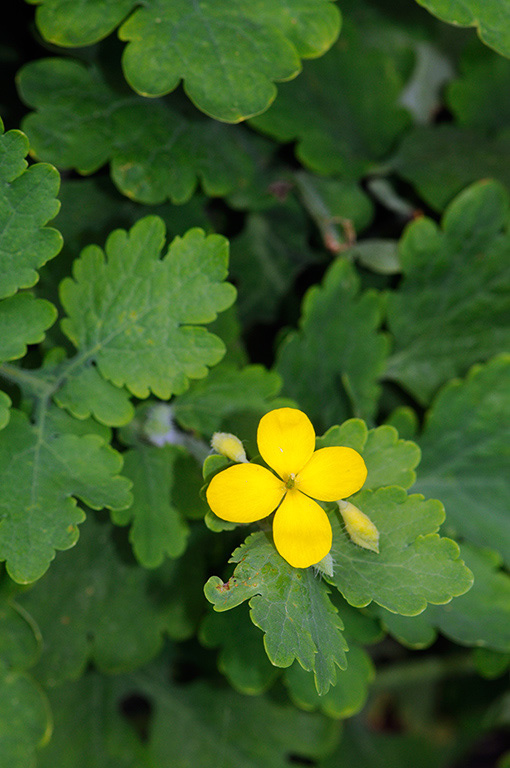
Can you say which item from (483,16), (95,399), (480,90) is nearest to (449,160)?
(480,90)

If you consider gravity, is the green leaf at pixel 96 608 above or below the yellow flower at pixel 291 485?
below

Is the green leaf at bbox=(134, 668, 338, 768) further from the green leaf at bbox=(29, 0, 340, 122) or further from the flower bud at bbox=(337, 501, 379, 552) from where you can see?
the green leaf at bbox=(29, 0, 340, 122)

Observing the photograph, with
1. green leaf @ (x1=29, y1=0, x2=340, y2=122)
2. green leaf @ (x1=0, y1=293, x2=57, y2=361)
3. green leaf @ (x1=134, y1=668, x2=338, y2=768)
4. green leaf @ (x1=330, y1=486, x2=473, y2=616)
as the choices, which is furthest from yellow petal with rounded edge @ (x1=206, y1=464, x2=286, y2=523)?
green leaf @ (x1=134, y1=668, x2=338, y2=768)

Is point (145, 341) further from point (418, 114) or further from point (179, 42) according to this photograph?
point (418, 114)

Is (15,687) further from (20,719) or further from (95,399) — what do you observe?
(95,399)

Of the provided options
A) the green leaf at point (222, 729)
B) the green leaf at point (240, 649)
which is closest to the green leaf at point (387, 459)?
the green leaf at point (240, 649)

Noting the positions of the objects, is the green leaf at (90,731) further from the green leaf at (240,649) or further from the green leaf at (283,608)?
the green leaf at (283,608)

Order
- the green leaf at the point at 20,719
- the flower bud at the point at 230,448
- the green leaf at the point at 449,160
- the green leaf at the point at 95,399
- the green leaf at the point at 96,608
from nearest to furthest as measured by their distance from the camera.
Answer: the flower bud at the point at 230,448 < the green leaf at the point at 95,399 < the green leaf at the point at 20,719 < the green leaf at the point at 96,608 < the green leaf at the point at 449,160
